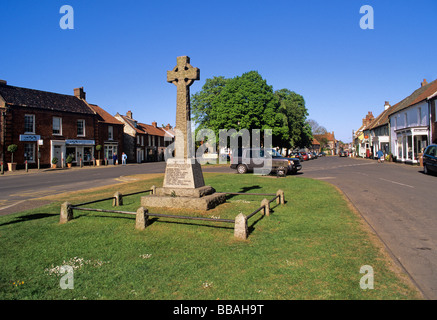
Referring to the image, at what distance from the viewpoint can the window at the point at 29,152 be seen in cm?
3319

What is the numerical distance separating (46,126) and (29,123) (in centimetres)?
202

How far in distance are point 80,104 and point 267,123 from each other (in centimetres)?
2741

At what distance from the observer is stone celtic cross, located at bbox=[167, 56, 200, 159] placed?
30.3 feet

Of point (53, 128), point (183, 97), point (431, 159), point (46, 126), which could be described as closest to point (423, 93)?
point (431, 159)

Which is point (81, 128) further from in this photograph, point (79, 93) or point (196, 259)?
point (196, 259)

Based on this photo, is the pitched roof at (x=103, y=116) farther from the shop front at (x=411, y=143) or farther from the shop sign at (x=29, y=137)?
the shop front at (x=411, y=143)

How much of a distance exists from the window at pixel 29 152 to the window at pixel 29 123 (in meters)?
1.68

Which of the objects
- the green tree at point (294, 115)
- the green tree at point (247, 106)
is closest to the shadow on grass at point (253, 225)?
the green tree at point (247, 106)

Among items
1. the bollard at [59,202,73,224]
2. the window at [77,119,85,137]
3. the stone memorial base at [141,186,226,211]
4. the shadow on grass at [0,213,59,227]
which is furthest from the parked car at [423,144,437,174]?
the window at [77,119,85,137]

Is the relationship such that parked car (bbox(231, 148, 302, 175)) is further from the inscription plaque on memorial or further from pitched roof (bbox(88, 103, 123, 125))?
pitched roof (bbox(88, 103, 123, 125))

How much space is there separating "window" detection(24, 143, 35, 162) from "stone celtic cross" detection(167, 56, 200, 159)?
31344 millimetres

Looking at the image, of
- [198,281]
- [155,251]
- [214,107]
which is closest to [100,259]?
[155,251]

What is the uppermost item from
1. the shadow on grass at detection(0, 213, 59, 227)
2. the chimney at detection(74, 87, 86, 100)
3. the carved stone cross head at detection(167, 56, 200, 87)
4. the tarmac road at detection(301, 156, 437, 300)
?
the chimney at detection(74, 87, 86, 100)
